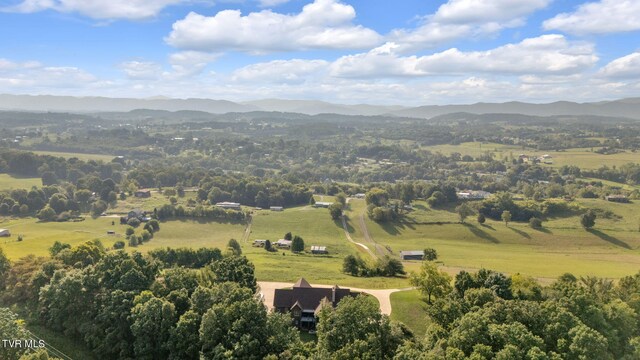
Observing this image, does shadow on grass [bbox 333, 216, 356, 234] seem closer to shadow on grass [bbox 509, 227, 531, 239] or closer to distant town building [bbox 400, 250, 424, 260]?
distant town building [bbox 400, 250, 424, 260]

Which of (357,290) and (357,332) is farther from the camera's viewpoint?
(357,290)

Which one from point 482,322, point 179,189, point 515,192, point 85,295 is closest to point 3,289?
point 85,295

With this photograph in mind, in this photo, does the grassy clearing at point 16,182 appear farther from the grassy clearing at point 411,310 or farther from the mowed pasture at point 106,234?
the grassy clearing at point 411,310

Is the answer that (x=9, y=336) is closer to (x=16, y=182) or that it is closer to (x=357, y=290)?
(x=357, y=290)

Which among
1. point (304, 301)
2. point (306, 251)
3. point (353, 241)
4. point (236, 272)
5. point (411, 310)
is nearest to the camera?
point (304, 301)

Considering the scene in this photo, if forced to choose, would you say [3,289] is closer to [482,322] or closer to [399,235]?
[482,322]

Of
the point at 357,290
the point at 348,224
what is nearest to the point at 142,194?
the point at 348,224
